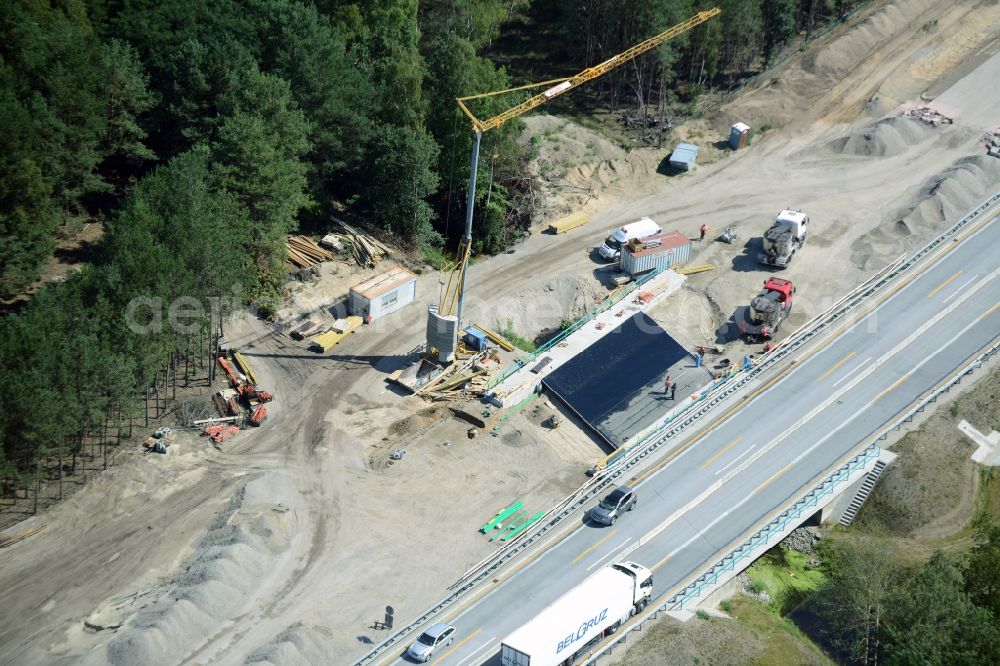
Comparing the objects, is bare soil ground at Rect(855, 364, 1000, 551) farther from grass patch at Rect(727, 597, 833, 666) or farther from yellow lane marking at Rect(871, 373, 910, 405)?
grass patch at Rect(727, 597, 833, 666)

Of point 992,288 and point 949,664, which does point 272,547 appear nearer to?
point 949,664

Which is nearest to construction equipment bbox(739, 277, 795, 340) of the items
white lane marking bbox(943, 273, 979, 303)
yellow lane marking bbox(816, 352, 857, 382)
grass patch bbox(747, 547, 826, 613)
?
yellow lane marking bbox(816, 352, 857, 382)

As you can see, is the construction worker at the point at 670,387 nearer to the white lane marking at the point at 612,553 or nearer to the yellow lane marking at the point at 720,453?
the yellow lane marking at the point at 720,453

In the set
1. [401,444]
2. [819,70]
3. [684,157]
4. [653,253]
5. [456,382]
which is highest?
[819,70]

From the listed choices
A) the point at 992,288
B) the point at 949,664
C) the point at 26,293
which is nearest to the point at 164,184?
the point at 26,293

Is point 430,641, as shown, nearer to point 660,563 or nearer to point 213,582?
point 213,582

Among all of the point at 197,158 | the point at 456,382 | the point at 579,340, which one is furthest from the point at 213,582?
the point at 579,340

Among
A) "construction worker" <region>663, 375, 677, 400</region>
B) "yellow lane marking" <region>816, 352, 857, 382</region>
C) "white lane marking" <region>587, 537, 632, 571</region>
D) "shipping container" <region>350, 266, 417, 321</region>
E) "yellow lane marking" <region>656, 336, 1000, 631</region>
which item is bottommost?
"white lane marking" <region>587, 537, 632, 571</region>
